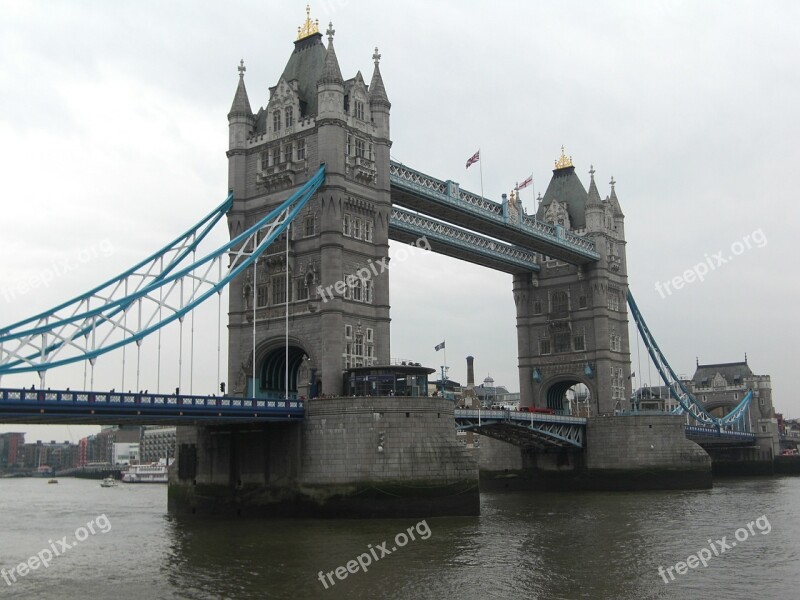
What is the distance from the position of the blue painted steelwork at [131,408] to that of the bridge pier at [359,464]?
2.45 meters

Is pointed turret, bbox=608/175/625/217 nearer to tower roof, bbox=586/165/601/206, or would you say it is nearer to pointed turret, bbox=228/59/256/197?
tower roof, bbox=586/165/601/206

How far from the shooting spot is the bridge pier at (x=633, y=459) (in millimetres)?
81812

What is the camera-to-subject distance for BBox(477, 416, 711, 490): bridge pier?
8181 cm

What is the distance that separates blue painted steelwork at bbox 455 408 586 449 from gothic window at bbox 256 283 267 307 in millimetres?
17048

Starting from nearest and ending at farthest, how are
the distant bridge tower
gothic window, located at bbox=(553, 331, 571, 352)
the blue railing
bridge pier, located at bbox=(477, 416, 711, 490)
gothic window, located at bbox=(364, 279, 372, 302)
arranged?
the blue railing < the distant bridge tower < gothic window, located at bbox=(364, 279, 372, 302) < bridge pier, located at bbox=(477, 416, 711, 490) < gothic window, located at bbox=(553, 331, 571, 352)

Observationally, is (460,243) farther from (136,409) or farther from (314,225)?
(136,409)

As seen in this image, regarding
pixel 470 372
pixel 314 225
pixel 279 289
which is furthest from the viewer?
pixel 470 372

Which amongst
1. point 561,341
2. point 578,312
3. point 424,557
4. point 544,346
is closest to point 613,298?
point 578,312

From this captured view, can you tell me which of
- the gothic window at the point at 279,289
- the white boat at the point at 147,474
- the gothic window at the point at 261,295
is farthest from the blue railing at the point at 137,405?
the white boat at the point at 147,474

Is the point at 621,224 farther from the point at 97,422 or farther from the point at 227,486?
the point at 97,422

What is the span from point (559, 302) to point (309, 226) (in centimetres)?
4208

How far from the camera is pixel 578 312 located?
9400 cm

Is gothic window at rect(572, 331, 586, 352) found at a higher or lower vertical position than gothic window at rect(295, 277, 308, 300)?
lower

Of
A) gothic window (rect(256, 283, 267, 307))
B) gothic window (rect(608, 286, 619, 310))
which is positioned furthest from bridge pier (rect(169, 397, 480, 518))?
gothic window (rect(608, 286, 619, 310))
